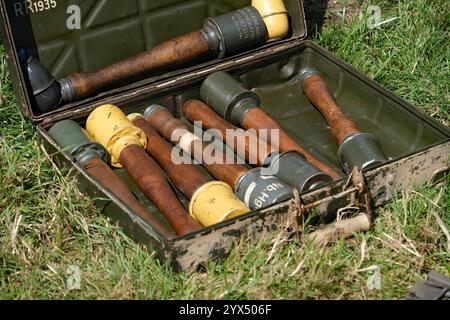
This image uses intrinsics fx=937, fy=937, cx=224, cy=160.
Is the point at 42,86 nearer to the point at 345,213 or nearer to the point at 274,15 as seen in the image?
the point at 274,15

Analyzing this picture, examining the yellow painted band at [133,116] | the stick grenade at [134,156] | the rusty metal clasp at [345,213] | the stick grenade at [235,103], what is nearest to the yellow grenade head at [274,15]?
the stick grenade at [235,103]

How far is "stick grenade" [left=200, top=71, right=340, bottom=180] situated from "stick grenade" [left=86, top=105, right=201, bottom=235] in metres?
0.47

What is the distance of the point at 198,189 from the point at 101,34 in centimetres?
115

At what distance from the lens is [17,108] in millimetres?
4879

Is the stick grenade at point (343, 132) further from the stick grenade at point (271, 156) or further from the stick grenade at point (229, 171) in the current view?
the stick grenade at point (229, 171)

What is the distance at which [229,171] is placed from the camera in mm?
4406

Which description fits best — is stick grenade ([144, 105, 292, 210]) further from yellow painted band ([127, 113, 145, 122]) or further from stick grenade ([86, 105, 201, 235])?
stick grenade ([86, 105, 201, 235])

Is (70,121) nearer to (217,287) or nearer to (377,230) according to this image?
(217,287)

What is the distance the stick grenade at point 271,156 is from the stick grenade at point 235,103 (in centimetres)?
5

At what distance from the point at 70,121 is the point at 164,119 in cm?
49

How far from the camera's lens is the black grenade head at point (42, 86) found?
4.65 metres

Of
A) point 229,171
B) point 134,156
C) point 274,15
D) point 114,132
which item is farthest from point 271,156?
point 274,15

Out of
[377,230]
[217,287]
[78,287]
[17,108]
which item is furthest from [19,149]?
[377,230]

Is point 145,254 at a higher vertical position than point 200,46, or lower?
lower
